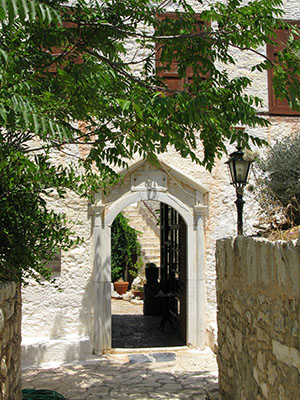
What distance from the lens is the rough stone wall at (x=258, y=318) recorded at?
8.45 feet

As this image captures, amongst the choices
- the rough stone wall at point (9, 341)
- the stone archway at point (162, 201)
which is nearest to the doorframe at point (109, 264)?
the stone archway at point (162, 201)

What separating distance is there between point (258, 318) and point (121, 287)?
1007cm

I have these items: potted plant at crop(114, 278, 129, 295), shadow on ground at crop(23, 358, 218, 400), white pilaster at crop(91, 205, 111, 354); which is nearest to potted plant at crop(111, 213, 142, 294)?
potted plant at crop(114, 278, 129, 295)

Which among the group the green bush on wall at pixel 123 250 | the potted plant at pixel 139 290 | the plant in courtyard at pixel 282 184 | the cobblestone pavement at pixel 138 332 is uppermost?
the plant in courtyard at pixel 282 184

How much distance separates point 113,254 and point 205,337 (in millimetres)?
6788

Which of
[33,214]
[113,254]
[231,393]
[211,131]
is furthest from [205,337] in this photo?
[113,254]

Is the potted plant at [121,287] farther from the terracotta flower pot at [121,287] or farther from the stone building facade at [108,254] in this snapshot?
the stone building facade at [108,254]

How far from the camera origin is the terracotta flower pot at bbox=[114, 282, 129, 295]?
1298cm

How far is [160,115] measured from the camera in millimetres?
3607

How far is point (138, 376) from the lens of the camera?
607cm

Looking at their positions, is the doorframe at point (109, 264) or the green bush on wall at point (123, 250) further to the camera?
the green bush on wall at point (123, 250)

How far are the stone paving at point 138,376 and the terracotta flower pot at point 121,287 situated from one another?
5724 mm

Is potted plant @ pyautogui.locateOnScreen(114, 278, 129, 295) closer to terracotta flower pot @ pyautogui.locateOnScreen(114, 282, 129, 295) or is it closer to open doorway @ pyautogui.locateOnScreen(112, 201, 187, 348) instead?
terracotta flower pot @ pyautogui.locateOnScreen(114, 282, 129, 295)

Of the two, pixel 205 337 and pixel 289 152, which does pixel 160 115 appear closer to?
pixel 289 152
